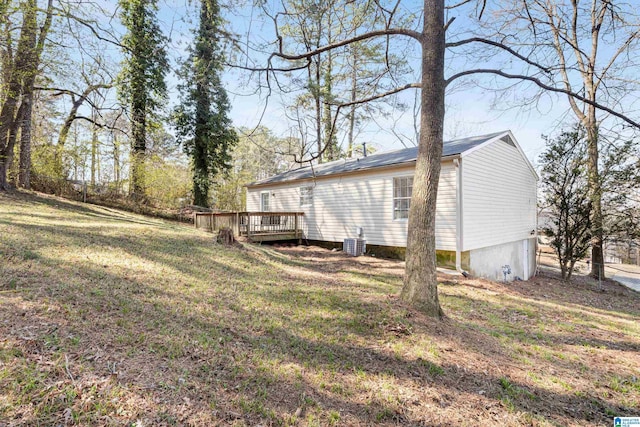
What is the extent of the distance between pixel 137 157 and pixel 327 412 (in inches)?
646

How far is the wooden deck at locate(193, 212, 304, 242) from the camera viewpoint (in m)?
10.8

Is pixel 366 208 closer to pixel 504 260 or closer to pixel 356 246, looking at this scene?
pixel 356 246

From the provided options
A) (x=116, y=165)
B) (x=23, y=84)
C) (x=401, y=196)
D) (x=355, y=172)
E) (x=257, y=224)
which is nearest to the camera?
(x=23, y=84)

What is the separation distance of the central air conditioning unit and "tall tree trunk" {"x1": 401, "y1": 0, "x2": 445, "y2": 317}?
19.2ft

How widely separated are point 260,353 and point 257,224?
8.57 metres

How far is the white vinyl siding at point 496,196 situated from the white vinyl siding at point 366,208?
451 mm

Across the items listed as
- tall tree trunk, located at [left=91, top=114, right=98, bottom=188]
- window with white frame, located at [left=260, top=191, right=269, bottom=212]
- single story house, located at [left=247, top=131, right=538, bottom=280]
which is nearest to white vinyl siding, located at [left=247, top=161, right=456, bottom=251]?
single story house, located at [left=247, top=131, right=538, bottom=280]

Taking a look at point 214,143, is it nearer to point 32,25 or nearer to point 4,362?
point 32,25

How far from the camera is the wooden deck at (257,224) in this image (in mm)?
10766

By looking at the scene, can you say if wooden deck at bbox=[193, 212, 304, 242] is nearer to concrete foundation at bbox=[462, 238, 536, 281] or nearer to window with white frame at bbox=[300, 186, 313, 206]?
window with white frame at bbox=[300, 186, 313, 206]

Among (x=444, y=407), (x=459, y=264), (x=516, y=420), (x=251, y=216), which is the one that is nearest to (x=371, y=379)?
(x=444, y=407)

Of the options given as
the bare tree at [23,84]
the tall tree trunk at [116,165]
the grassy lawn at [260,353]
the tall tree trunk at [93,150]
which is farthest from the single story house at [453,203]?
the tall tree trunk at [93,150]

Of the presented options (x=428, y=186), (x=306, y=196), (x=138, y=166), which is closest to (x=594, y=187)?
(x=428, y=186)

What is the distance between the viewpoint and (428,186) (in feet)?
13.4
